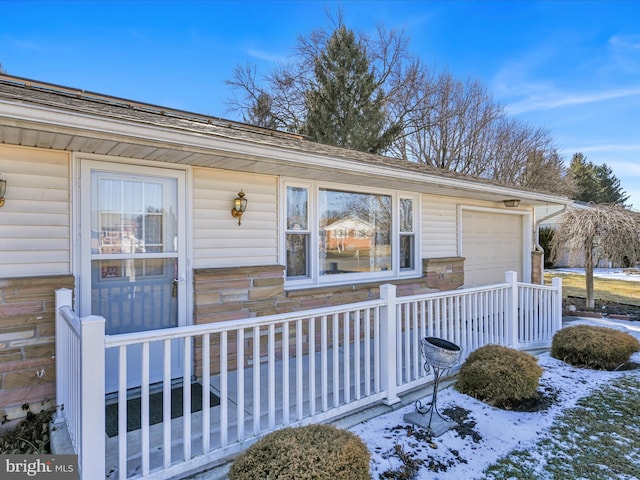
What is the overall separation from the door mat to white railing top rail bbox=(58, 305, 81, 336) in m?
0.99

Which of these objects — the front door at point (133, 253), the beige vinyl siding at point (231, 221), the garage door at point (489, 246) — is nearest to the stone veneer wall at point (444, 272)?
the garage door at point (489, 246)

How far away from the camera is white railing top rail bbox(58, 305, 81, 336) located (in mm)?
2100

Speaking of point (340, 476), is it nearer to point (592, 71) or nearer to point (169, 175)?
point (169, 175)

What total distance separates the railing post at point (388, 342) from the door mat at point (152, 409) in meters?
1.57

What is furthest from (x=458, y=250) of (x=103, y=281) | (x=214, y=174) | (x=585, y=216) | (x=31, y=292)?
(x=31, y=292)

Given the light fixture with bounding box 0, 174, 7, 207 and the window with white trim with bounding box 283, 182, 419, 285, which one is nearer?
Result: the light fixture with bounding box 0, 174, 7, 207

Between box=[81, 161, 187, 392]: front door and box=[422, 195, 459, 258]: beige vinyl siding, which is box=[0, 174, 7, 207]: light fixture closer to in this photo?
box=[81, 161, 187, 392]: front door

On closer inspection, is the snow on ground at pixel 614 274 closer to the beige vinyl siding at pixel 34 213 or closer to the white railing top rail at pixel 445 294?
the white railing top rail at pixel 445 294

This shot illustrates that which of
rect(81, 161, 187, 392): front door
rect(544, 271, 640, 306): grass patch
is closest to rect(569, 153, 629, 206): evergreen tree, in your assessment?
rect(544, 271, 640, 306): grass patch

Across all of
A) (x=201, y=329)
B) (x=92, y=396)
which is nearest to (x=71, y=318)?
(x=92, y=396)

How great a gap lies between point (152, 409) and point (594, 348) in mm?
4940

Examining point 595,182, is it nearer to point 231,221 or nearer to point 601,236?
point 601,236

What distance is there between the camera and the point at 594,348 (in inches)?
173

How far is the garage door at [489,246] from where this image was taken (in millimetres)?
7418
